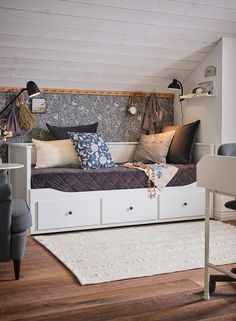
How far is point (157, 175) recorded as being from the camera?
13.8 ft

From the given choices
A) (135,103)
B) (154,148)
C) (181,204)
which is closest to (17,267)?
(181,204)

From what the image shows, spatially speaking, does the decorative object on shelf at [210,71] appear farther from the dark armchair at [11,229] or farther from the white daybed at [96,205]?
the dark armchair at [11,229]

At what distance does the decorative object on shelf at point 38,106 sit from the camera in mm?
4586

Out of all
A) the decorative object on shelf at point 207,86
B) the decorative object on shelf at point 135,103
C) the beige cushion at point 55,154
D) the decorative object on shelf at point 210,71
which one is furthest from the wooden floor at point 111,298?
the decorative object on shelf at point 135,103

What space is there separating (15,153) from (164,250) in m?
1.77

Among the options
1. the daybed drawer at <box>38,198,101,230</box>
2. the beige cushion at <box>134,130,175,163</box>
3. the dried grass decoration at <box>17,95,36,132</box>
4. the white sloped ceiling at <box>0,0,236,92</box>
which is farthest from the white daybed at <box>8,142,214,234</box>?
the white sloped ceiling at <box>0,0,236,92</box>

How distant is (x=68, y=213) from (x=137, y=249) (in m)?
0.82

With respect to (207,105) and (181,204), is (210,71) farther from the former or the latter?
(181,204)

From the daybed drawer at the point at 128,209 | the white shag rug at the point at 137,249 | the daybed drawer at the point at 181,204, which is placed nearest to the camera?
the white shag rug at the point at 137,249

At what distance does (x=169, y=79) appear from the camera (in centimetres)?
495

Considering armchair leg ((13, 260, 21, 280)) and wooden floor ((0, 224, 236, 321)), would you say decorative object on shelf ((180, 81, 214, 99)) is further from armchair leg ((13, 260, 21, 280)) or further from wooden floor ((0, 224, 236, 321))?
Answer: armchair leg ((13, 260, 21, 280))

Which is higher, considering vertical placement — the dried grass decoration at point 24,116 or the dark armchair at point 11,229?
the dried grass decoration at point 24,116

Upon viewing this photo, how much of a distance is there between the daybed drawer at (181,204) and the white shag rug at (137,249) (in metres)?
0.14

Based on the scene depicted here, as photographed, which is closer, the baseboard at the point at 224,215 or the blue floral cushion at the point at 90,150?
the blue floral cushion at the point at 90,150
